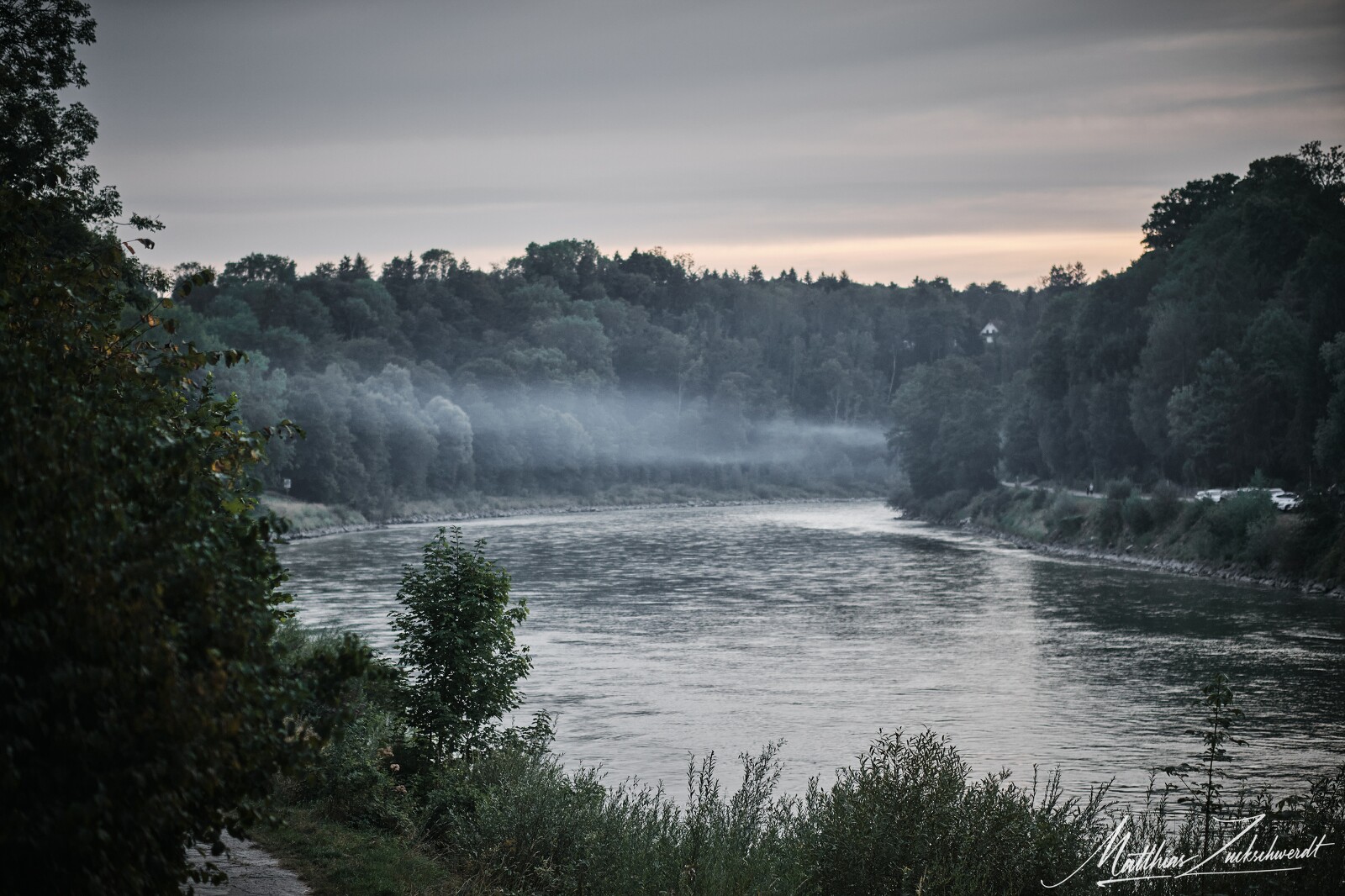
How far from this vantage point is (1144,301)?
90312mm

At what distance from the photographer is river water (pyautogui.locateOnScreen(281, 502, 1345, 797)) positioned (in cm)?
2417

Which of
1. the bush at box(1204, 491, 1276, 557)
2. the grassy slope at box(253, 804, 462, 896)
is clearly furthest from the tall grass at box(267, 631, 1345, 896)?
the bush at box(1204, 491, 1276, 557)

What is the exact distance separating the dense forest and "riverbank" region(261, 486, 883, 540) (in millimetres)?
2437

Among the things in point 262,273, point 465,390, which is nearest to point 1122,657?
point 465,390

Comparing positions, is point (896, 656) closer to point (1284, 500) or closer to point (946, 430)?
point (1284, 500)

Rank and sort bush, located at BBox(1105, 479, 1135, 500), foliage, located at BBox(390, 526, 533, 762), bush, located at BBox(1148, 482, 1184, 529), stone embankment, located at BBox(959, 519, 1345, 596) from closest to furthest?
foliage, located at BBox(390, 526, 533, 762)
stone embankment, located at BBox(959, 519, 1345, 596)
bush, located at BBox(1148, 482, 1184, 529)
bush, located at BBox(1105, 479, 1135, 500)

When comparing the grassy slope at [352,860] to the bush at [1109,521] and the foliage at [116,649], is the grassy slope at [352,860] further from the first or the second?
the bush at [1109,521]

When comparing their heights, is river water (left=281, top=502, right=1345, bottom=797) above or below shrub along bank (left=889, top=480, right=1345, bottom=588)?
below

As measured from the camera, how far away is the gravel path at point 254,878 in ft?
31.9

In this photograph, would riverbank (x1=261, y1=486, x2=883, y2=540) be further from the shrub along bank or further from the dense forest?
the shrub along bank

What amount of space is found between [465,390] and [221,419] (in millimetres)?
120380

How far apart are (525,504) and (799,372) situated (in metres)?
71.9

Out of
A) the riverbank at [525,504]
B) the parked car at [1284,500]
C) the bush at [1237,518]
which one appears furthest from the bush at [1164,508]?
the riverbank at [525,504]

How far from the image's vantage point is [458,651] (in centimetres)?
1436
